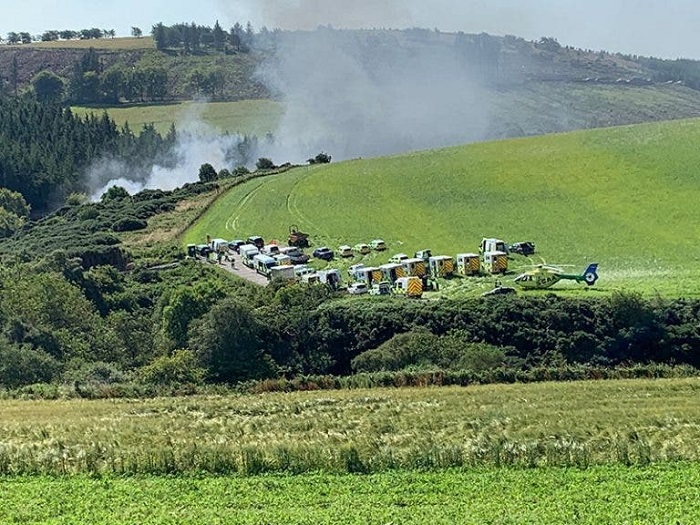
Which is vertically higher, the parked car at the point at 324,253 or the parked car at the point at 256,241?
the parked car at the point at 256,241

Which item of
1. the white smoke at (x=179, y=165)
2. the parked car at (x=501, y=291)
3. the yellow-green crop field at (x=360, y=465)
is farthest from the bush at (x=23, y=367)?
the white smoke at (x=179, y=165)

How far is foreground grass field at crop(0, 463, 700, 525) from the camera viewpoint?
17.6 metres

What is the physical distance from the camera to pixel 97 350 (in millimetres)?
57219

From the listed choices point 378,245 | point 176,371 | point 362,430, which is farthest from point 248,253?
point 362,430

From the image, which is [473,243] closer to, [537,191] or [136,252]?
[537,191]

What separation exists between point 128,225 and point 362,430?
246 ft

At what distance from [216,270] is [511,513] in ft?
196

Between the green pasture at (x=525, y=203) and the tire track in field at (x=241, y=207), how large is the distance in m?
0.28

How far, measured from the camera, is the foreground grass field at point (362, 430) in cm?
2156

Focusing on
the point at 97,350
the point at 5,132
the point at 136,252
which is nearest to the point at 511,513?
the point at 97,350

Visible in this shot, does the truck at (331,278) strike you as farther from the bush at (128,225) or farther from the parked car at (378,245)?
the bush at (128,225)

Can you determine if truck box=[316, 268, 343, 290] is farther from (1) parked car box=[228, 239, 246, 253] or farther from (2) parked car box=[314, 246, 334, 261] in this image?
(1) parked car box=[228, 239, 246, 253]

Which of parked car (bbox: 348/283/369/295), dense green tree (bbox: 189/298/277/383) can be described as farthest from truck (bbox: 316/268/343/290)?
dense green tree (bbox: 189/298/277/383)

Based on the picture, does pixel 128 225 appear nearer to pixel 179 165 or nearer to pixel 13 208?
pixel 13 208
